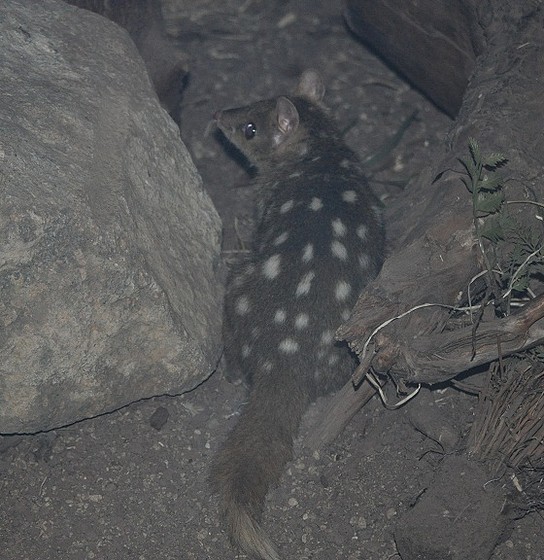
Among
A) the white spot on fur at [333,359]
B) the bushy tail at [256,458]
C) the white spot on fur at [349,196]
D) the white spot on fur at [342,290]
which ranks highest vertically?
the white spot on fur at [349,196]

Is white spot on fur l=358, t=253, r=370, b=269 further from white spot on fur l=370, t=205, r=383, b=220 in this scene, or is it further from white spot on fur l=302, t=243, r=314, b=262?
white spot on fur l=370, t=205, r=383, b=220

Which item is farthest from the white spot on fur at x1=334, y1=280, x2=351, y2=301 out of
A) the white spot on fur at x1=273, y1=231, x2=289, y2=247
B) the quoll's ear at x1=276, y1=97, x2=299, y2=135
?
the quoll's ear at x1=276, y1=97, x2=299, y2=135

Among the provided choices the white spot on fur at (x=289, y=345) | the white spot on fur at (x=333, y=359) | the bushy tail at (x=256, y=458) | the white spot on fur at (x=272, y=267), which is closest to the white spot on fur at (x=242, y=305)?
the white spot on fur at (x=272, y=267)

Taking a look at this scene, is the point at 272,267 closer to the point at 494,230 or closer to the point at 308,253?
the point at 308,253

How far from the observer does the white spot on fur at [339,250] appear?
14.5ft

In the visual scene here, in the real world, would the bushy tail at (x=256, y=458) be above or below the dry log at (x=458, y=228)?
below

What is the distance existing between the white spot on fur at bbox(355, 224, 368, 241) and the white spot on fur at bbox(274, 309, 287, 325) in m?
0.65

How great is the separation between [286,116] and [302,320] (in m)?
1.87

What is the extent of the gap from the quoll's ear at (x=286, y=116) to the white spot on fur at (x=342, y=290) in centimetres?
170

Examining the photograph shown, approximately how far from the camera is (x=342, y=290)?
4.34m

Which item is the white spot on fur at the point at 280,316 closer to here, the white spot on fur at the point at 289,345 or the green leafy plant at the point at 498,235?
the white spot on fur at the point at 289,345

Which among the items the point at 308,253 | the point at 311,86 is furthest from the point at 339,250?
the point at 311,86

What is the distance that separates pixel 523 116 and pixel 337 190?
1118 mm

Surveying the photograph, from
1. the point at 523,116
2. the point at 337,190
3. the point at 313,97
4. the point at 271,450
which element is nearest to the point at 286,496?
the point at 271,450
